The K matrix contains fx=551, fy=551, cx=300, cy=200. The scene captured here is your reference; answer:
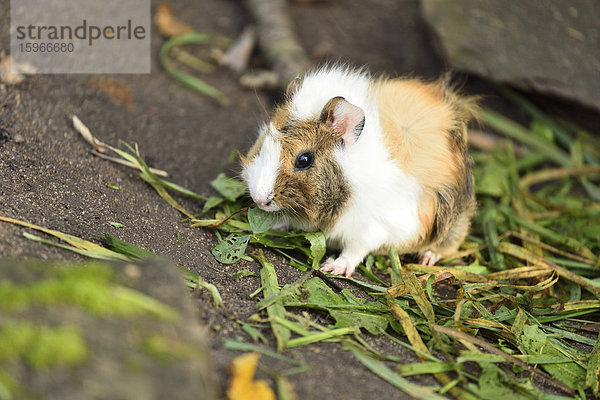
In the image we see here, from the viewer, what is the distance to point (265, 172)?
2.74 meters

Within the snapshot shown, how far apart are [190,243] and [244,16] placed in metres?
2.93

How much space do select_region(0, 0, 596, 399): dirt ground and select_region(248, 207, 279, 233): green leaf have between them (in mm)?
188

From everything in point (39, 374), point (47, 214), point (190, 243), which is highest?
point (39, 374)

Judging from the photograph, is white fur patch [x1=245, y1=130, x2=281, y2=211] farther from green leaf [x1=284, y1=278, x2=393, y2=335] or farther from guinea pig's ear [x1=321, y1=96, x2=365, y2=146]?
green leaf [x1=284, y1=278, x2=393, y2=335]

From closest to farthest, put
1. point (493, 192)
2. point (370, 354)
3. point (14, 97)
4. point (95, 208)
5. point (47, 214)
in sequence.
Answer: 1. point (370, 354)
2. point (47, 214)
3. point (95, 208)
4. point (14, 97)
5. point (493, 192)

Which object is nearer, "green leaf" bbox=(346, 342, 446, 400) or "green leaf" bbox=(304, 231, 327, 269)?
"green leaf" bbox=(346, 342, 446, 400)

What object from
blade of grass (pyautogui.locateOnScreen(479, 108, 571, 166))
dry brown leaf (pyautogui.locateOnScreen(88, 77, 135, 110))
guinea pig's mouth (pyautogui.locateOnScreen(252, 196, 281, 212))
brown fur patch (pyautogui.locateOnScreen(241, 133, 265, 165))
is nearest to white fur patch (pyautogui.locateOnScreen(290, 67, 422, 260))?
brown fur patch (pyautogui.locateOnScreen(241, 133, 265, 165))

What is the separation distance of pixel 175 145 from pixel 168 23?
4.69ft

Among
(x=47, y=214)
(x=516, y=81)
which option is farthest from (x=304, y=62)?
(x=47, y=214)

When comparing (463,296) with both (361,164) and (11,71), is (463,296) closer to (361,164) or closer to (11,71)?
(361,164)

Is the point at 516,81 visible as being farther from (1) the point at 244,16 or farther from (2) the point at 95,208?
(2) the point at 95,208

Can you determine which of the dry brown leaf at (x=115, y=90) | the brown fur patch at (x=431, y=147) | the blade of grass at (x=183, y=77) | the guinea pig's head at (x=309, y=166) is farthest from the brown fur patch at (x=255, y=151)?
the blade of grass at (x=183, y=77)

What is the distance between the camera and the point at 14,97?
10.6ft

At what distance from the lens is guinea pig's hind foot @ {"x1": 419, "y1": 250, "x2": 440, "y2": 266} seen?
11.1ft
